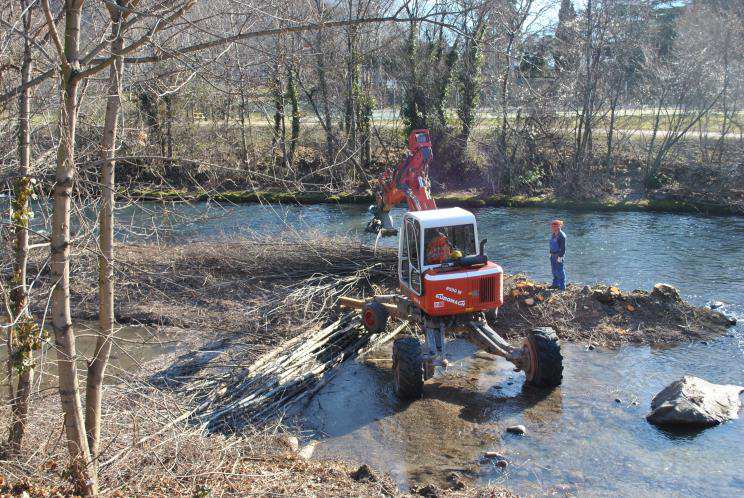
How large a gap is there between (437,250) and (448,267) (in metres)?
0.37

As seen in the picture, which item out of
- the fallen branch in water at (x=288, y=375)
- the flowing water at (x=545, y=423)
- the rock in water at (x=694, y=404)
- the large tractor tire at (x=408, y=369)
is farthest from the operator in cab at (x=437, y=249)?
the rock in water at (x=694, y=404)

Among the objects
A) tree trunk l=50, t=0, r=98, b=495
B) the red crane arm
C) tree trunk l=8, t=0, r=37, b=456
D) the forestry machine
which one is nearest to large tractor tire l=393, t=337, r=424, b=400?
the forestry machine

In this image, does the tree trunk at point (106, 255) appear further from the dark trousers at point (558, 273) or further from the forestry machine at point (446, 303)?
the dark trousers at point (558, 273)

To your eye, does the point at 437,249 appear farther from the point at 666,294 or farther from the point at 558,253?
the point at 666,294

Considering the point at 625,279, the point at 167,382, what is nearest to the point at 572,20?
the point at 625,279

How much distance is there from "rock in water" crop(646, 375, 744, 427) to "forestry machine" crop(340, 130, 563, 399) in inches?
56.9

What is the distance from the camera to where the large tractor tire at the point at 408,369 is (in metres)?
9.80

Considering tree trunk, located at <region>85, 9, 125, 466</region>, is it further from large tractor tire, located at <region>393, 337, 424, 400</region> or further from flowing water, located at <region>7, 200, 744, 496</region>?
large tractor tire, located at <region>393, 337, 424, 400</region>

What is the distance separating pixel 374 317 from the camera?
11688 mm

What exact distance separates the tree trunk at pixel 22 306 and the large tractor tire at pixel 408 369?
16.3ft

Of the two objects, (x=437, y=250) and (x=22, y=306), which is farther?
(x=437, y=250)

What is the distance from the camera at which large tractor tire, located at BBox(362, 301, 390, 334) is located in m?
11.7

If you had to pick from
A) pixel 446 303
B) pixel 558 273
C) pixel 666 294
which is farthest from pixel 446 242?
pixel 666 294

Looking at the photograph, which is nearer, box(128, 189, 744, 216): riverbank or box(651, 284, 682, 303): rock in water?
box(651, 284, 682, 303): rock in water
